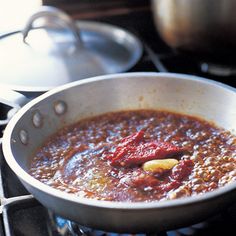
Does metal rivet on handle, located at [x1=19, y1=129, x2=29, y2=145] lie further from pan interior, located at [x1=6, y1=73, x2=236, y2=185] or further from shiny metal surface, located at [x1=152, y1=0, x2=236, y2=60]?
shiny metal surface, located at [x1=152, y1=0, x2=236, y2=60]

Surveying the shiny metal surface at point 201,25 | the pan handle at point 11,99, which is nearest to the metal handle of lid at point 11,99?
the pan handle at point 11,99

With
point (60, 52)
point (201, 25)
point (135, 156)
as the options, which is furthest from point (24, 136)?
point (201, 25)

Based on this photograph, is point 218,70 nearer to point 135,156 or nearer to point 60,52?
point 60,52

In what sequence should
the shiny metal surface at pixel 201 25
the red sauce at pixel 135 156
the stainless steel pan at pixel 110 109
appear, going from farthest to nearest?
the shiny metal surface at pixel 201 25, the red sauce at pixel 135 156, the stainless steel pan at pixel 110 109

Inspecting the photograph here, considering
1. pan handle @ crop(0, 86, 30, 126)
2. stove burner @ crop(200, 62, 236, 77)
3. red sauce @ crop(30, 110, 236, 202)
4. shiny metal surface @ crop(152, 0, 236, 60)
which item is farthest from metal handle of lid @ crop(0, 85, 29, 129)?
stove burner @ crop(200, 62, 236, 77)

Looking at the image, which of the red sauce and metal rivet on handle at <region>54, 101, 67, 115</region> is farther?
metal rivet on handle at <region>54, 101, 67, 115</region>

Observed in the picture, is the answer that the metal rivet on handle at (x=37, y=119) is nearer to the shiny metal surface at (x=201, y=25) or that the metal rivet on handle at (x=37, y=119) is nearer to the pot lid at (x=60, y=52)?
the pot lid at (x=60, y=52)

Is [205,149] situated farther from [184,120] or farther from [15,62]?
[15,62]
